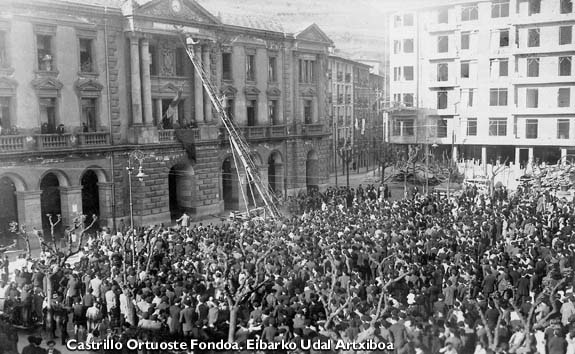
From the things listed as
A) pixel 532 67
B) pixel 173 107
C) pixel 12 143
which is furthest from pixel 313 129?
pixel 12 143

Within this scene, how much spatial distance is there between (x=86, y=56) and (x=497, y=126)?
31.3 meters

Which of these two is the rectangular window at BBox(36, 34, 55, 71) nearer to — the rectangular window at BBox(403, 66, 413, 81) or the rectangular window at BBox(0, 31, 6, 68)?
the rectangular window at BBox(0, 31, 6, 68)

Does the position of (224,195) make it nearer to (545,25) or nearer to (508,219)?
(508,219)

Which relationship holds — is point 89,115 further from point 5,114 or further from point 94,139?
point 5,114

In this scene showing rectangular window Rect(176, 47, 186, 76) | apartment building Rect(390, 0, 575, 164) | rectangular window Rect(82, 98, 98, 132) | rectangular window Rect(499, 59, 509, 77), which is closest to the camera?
rectangular window Rect(82, 98, 98, 132)

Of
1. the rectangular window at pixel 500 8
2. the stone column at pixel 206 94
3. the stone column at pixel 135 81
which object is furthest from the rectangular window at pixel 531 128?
the stone column at pixel 135 81

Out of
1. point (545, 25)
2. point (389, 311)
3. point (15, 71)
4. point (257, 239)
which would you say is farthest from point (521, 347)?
point (545, 25)

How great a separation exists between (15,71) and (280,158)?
73.8 feet

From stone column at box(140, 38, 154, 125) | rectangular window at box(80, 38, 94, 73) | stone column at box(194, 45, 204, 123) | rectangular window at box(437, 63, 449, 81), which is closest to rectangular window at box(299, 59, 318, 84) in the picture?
rectangular window at box(437, 63, 449, 81)

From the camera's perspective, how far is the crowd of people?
48.2ft

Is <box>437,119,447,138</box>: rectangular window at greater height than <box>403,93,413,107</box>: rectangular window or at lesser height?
lesser

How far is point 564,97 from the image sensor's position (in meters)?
42.5

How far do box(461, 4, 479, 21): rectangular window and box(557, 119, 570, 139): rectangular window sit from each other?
38.8ft

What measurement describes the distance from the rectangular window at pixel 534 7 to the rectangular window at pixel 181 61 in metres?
24.6
